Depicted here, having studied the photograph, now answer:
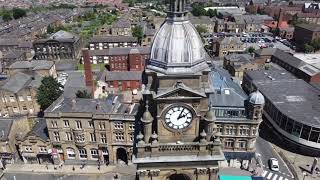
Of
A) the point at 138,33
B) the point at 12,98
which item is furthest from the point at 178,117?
the point at 138,33

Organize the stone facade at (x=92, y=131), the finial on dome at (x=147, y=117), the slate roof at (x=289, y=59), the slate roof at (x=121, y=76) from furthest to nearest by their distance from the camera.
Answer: the slate roof at (x=289, y=59), the slate roof at (x=121, y=76), the stone facade at (x=92, y=131), the finial on dome at (x=147, y=117)

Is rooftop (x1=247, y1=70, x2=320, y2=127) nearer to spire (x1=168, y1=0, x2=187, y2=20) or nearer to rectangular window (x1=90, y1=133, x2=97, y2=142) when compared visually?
rectangular window (x1=90, y1=133, x2=97, y2=142)

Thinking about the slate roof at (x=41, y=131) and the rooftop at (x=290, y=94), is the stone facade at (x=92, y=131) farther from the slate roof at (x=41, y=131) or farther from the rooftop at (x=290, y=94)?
the rooftop at (x=290, y=94)

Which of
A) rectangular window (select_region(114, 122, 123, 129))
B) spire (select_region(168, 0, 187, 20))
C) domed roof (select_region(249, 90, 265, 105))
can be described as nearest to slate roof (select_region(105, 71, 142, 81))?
rectangular window (select_region(114, 122, 123, 129))

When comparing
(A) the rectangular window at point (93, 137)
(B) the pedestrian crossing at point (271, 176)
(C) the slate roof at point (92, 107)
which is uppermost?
(C) the slate roof at point (92, 107)

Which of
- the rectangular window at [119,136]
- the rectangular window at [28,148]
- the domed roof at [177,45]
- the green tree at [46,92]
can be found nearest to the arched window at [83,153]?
the rectangular window at [119,136]

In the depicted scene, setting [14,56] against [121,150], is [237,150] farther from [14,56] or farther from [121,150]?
[14,56]

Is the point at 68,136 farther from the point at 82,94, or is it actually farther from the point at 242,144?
the point at 242,144

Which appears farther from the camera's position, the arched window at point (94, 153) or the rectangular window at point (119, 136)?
the arched window at point (94, 153)
